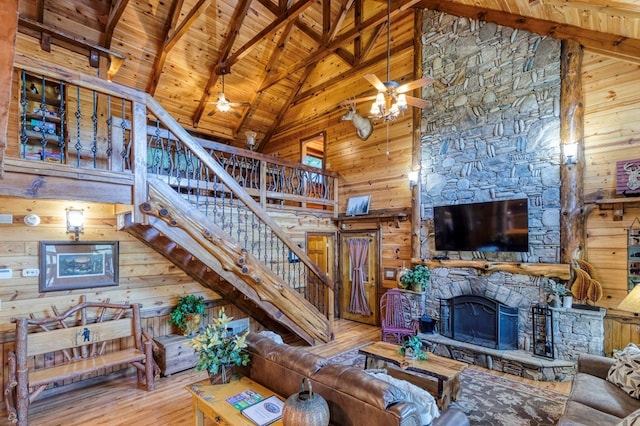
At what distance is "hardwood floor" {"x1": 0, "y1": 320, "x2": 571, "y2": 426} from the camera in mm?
3256

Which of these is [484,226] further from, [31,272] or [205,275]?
[31,272]

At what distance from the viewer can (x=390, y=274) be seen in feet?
21.0

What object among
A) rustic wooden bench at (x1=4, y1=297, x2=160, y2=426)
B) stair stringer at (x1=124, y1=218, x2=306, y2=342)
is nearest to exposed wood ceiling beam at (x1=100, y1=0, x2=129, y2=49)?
stair stringer at (x1=124, y1=218, x2=306, y2=342)

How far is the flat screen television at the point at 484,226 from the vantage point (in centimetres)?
469

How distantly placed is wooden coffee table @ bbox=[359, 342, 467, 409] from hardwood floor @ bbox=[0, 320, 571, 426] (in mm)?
1503

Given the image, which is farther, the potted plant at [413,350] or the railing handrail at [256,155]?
the railing handrail at [256,155]

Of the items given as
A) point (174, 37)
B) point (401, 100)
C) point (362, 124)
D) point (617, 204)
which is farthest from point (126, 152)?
point (617, 204)

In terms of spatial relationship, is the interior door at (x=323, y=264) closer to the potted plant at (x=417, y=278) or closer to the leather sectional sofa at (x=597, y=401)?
the potted plant at (x=417, y=278)

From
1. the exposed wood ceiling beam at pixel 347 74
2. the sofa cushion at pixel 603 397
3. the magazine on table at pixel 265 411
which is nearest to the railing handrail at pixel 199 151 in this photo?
the magazine on table at pixel 265 411

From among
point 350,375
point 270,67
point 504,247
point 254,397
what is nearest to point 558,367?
point 504,247

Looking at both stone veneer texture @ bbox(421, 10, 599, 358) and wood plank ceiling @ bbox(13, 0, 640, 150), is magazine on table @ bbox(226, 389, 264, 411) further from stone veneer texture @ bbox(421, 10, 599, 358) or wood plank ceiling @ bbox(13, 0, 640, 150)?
wood plank ceiling @ bbox(13, 0, 640, 150)

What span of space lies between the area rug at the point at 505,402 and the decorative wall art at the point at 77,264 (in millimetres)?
4637

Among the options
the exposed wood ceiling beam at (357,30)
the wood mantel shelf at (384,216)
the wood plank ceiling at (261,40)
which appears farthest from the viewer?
the wood mantel shelf at (384,216)

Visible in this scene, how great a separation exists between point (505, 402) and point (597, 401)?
4.23 ft
